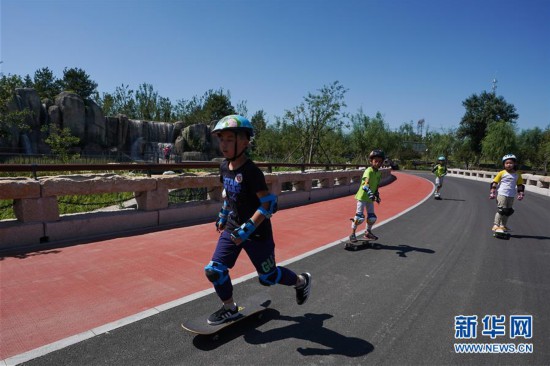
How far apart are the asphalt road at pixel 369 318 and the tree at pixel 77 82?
6762 centimetres

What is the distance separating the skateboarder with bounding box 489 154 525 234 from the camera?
316 inches

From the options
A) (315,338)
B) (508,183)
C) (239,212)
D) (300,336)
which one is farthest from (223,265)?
(508,183)

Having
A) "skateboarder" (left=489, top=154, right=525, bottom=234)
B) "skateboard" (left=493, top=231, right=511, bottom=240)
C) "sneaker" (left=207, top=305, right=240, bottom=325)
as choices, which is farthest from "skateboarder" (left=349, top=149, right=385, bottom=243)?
"sneaker" (left=207, top=305, right=240, bottom=325)

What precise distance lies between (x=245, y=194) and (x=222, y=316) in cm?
126

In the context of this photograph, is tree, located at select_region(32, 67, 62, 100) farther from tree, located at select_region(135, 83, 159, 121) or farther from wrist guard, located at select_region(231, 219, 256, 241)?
wrist guard, located at select_region(231, 219, 256, 241)

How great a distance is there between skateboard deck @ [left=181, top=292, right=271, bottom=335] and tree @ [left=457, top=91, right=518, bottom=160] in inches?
2758

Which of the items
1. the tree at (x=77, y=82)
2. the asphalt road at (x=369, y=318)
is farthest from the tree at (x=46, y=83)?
the asphalt road at (x=369, y=318)

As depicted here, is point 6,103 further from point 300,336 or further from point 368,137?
point 368,137

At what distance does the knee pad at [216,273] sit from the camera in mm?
3154

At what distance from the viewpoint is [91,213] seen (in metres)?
6.93

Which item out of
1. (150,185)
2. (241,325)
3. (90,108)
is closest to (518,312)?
(241,325)

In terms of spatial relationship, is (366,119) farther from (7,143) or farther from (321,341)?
(321,341)

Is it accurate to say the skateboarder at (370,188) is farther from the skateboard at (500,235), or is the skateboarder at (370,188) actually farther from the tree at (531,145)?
the tree at (531,145)

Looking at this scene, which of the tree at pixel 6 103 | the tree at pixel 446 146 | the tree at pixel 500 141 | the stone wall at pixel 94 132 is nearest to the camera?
the tree at pixel 6 103
